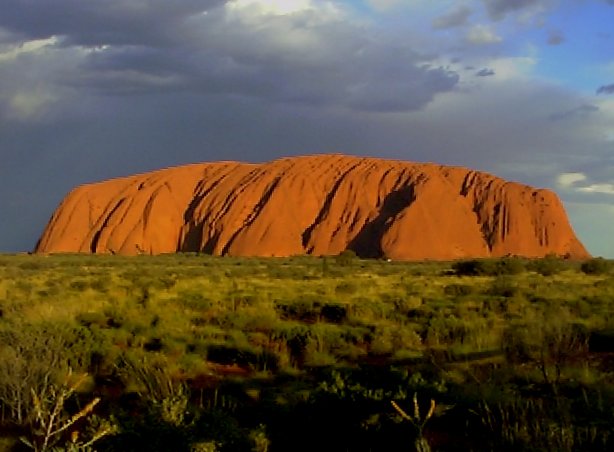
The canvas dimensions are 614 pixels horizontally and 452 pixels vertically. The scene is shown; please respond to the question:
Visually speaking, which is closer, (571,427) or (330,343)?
(571,427)

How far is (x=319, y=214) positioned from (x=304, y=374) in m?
69.5

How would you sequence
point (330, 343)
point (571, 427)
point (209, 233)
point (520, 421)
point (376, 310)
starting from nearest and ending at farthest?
1. point (571, 427)
2. point (520, 421)
3. point (330, 343)
4. point (376, 310)
5. point (209, 233)

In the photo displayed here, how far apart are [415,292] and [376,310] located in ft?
22.0

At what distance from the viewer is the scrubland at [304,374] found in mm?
7988

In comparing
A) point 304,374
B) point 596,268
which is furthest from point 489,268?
point 304,374

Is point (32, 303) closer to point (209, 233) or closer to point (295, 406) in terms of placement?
point (295, 406)

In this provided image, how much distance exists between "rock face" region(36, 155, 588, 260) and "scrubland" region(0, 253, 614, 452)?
178 feet

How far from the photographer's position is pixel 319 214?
268ft

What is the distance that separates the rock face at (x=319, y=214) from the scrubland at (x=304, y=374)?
54.4 meters

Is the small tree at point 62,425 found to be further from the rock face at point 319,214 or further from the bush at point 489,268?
the rock face at point 319,214

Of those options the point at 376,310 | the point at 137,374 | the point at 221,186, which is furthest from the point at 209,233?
the point at 137,374

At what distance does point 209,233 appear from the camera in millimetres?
80125

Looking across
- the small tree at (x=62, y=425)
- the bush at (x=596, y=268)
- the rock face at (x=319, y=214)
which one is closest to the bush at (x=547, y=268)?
the bush at (x=596, y=268)

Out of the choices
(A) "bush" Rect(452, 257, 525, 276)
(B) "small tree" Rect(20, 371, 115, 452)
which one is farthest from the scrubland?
(A) "bush" Rect(452, 257, 525, 276)
